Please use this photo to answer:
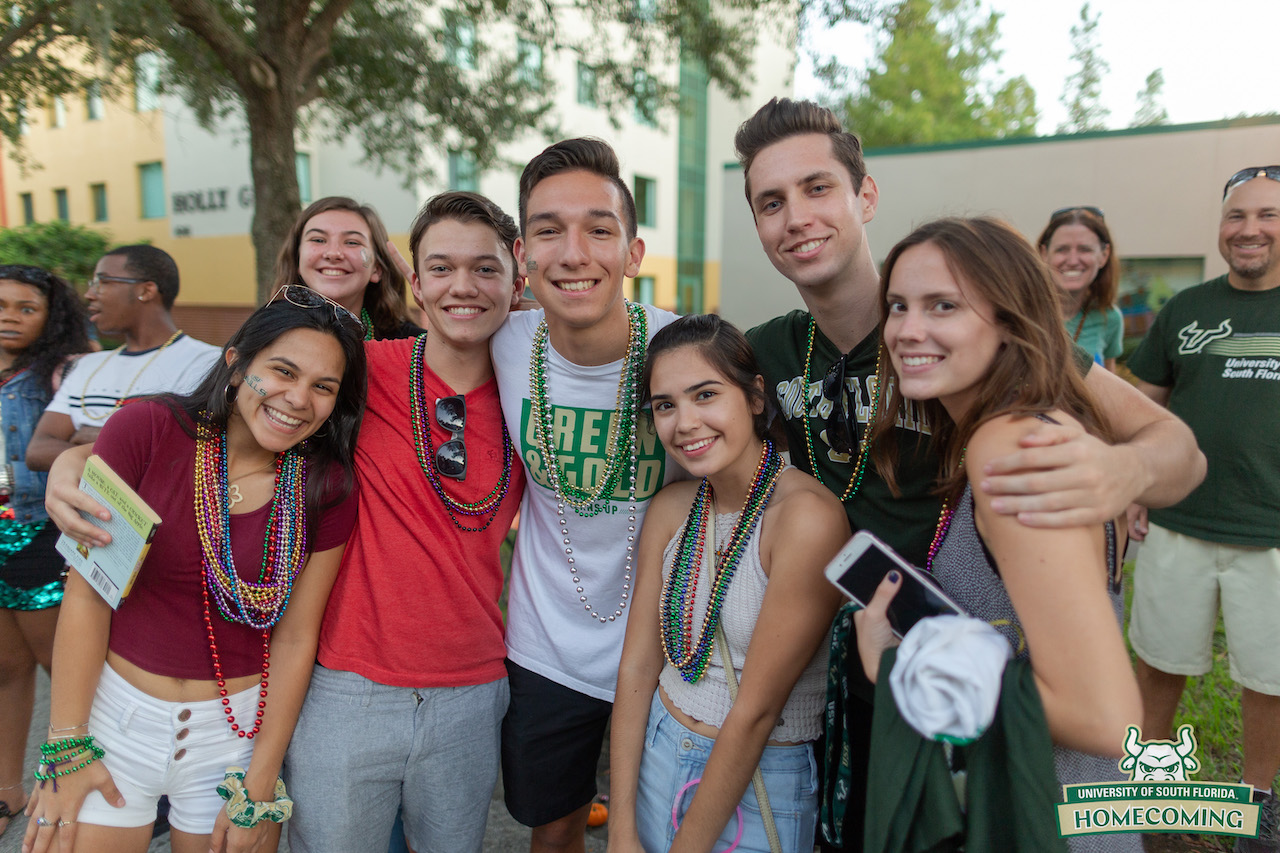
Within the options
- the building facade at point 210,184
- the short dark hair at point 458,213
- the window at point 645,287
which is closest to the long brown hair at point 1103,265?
the short dark hair at point 458,213

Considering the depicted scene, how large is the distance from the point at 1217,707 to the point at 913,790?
10.9ft

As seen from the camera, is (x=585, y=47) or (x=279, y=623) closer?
(x=279, y=623)

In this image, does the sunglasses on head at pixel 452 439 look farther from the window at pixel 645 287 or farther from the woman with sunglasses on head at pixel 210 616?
the window at pixel 645 287

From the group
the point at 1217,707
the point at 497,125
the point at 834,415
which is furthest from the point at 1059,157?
the point at 834,415

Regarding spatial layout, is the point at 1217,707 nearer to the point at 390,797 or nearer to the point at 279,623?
the point at 390,797

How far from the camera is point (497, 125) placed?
921cm

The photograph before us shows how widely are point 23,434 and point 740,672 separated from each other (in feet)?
11.5

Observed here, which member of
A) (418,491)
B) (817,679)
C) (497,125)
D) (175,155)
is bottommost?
(817,679)

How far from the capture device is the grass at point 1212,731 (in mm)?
2877

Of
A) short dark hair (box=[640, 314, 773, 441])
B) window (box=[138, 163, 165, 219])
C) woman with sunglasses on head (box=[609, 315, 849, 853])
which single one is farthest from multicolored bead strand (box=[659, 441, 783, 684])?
window (box=[138, 163, 165, 219])

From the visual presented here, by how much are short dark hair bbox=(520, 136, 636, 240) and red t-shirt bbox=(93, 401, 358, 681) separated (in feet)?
4.09

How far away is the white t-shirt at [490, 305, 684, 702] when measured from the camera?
2334mm

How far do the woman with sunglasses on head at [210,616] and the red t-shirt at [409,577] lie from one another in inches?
3.3

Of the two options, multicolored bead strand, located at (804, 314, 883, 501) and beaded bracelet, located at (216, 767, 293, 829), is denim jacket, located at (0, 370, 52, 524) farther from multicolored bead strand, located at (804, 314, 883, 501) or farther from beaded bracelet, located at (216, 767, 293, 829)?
multicolored bead strand, located at (804, 314, 883, 501)
